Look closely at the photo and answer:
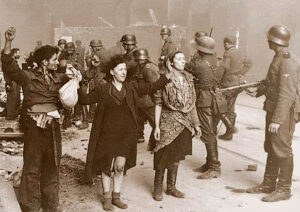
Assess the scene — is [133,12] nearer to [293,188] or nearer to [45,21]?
[45,21]

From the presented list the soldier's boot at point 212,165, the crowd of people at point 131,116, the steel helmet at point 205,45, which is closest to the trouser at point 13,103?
the crowd of people at point 131,116

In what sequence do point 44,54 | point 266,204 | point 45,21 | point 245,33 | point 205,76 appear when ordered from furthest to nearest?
point 45,21
point 245,33
point 205,76
point 266,204
point 44,54

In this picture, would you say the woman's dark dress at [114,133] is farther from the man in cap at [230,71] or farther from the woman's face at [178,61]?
the man in cap at [230,71]

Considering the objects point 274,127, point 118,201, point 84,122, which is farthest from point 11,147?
point 274,127

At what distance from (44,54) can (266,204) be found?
3501mm

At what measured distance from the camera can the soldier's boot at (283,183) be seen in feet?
19.4

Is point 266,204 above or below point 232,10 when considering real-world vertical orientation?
below

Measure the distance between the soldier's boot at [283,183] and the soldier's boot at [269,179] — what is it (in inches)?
8.7

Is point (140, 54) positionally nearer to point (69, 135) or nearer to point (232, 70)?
point (232, 70)

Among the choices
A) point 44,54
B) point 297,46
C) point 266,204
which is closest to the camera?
point 44,54

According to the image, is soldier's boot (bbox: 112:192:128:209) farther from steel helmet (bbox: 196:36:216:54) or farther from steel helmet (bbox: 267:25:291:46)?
steel helmet (bbox: 267:25:291:46)

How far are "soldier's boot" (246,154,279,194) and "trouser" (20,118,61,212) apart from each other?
2918 mm

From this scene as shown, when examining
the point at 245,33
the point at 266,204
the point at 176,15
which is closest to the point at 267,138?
the point at 266,204

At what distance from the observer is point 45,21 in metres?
27.7
